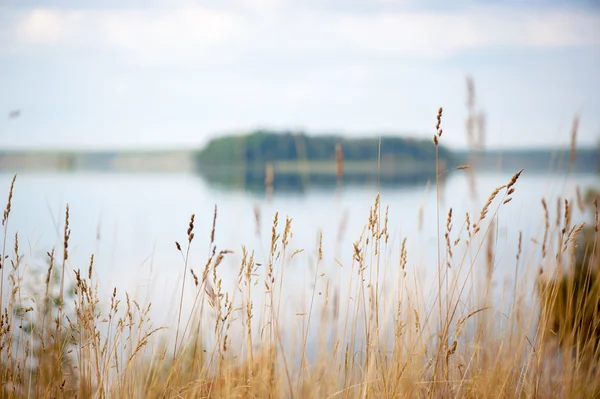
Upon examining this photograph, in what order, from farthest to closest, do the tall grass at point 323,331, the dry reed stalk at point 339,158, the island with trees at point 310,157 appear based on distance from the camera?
the island with trees at point 310,157 < the dry reed stalk at point 339,158 < the tall grass at point 323,331

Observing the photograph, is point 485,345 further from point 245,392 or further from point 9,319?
point 9,319

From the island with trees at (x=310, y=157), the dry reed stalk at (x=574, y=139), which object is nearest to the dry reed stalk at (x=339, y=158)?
the island with trees at (x=310, y=157)

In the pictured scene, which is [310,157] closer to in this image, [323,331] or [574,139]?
[574,139]

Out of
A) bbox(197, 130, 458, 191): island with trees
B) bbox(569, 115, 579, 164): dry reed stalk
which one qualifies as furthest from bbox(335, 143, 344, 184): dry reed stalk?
bbox(569, 115, 579, 164): dry reed stalk

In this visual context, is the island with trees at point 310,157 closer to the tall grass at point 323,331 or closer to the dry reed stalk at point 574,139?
the tall grass at point 323,331

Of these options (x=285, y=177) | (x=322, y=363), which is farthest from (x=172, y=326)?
(x=285, y=177)

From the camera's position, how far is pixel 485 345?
228cm

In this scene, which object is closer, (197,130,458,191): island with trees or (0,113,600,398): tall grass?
(0,113,600,398): tall grass

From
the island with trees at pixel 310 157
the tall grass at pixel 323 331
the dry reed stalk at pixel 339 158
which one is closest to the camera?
the tall grass at pixel 323 331

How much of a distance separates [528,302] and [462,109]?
39.1 inches

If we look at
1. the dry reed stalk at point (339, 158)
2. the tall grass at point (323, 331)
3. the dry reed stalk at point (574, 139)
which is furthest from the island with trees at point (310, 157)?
the dry reed stalk at point (574, 139)

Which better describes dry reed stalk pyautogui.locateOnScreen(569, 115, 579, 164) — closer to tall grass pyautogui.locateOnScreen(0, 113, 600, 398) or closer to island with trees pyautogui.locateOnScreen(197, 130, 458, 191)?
tall grass pyautogui.locateOnScreen(0, 113, 600, 398)

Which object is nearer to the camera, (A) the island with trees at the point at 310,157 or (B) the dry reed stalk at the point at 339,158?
(B) the dry reed stalk at the point at 339,158

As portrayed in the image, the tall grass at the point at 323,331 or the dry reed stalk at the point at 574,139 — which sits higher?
the dry reed stalk at the point at 574,139
